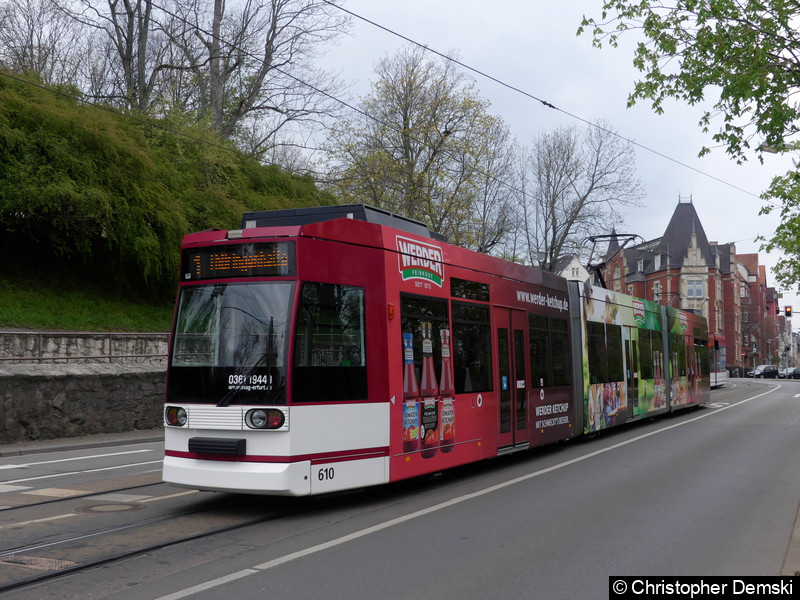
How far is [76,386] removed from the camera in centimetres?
1781

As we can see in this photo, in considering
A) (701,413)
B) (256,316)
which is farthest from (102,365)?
(701,413)

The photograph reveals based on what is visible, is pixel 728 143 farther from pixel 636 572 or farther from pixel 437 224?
pixel 437 224

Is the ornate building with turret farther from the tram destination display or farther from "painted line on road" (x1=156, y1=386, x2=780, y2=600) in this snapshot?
the tram destination display

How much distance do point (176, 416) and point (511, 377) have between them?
589cm

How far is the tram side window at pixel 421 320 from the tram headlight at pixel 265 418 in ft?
7.21

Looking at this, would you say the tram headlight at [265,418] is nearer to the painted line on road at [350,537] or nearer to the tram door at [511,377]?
the painted line on road at [350,537]

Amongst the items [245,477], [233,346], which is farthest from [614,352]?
[245,477]

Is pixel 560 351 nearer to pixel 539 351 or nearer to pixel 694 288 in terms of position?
pixel 539 351

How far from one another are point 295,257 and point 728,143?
7.53 m

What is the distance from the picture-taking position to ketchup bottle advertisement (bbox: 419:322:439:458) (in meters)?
9.77

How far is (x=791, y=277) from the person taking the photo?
40906 mm

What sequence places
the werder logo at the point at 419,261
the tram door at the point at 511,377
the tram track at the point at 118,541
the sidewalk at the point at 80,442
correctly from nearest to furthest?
the tram track at the point at 118,541
the werder logo at the point at 419,261
the tram door at the point at 511,377
the sidewalk at the point at 80,442

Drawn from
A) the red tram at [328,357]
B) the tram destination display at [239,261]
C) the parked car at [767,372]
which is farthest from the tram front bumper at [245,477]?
the parked car at [767,372]

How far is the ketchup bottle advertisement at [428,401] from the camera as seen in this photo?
32.0 feet
